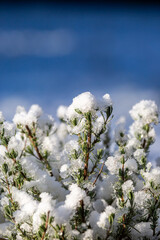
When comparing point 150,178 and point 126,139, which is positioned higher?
point 126,139

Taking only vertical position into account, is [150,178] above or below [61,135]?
below

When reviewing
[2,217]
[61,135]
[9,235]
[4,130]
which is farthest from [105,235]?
[61,135]

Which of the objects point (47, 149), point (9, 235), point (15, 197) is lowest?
point (9, 235)

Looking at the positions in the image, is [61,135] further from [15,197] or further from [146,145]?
[15,197]

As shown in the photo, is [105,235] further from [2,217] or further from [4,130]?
[4,130]

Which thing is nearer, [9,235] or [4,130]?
[9,235]

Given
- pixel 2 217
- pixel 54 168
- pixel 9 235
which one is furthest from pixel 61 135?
pixel 9 235

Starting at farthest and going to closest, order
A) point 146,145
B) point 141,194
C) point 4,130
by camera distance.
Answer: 1. point 146,145
2. point 4,130
3. point 141,194

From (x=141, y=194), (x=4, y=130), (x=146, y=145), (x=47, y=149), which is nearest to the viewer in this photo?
(x=141, y=194)

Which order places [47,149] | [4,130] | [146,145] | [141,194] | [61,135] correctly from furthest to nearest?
[61,135] < [146,145] < [47,149] < [4,130] < [141,194]
